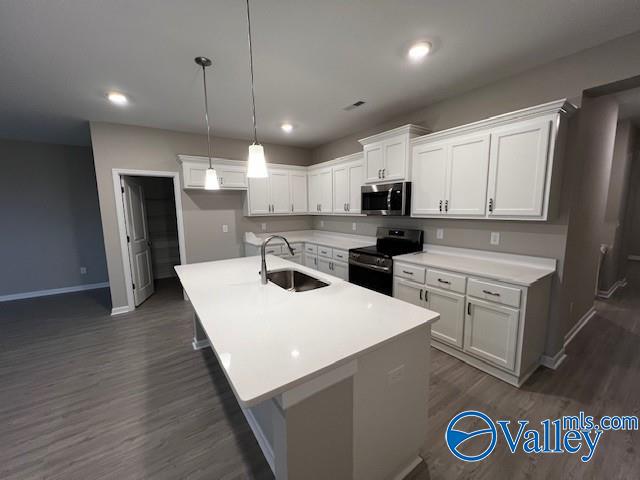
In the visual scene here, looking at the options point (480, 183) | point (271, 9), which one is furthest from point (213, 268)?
point (480, 183)

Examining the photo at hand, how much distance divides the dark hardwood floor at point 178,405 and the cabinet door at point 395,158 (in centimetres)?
205

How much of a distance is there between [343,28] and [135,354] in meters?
3.53

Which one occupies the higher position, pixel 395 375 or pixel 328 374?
pixel 328 374

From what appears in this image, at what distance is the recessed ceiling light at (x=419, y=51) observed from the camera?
1.94 m

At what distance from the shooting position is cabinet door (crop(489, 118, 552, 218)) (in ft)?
6.77

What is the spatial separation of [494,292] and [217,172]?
3.91 metres

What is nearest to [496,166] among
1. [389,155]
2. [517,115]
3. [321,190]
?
[517,115]

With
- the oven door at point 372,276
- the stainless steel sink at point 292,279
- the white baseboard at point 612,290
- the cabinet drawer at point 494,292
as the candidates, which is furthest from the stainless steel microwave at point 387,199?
the white baseboard at point 612,290

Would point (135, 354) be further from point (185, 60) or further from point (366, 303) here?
→ point (185, 60)

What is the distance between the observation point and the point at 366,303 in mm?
1590

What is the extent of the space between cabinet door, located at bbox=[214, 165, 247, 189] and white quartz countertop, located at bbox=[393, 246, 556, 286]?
2839mm

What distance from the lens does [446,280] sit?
2455 millimetres

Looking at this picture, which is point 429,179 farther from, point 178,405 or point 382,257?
point 178,405

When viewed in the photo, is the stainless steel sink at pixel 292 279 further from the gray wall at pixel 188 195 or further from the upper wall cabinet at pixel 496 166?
the gray wall at pixel 188 195
